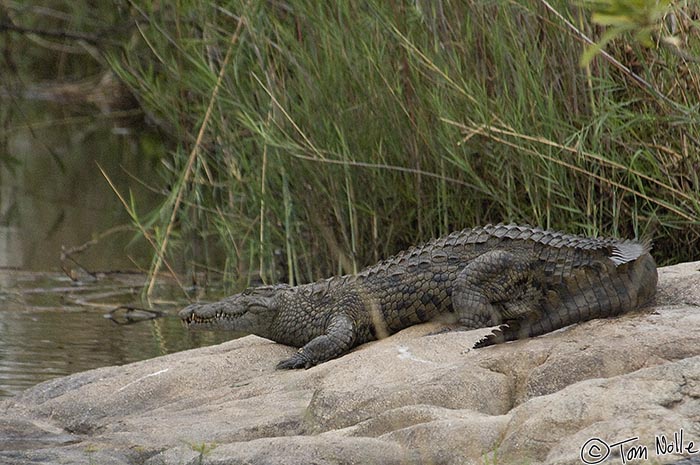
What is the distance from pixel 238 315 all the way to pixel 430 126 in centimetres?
151

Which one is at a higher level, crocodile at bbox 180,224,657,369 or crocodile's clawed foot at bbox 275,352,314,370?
crocodile at bbox 180,224,657,369

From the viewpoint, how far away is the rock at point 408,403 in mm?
3428

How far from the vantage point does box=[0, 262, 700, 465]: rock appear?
11.2 feet

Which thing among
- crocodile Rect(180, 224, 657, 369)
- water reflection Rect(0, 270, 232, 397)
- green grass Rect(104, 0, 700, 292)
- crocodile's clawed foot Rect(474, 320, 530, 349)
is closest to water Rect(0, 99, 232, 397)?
water reflection Rect(0, 270, 232, 397)

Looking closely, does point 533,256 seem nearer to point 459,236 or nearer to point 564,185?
point 459,236

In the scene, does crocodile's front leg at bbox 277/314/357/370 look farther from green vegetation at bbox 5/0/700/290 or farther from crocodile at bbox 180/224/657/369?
green vegetation at bbox 5/0/700/290

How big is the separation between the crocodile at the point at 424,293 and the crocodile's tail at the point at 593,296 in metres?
0.07

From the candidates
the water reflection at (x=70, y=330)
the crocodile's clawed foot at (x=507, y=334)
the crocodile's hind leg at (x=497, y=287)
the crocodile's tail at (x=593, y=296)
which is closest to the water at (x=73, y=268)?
the water reflection at (x=70, y=330)

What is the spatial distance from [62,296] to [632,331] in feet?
14.9

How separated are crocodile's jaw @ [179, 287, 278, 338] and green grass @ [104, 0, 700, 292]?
0.44 metres

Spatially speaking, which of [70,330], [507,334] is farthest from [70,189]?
[507,334]

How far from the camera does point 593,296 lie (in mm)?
4520
